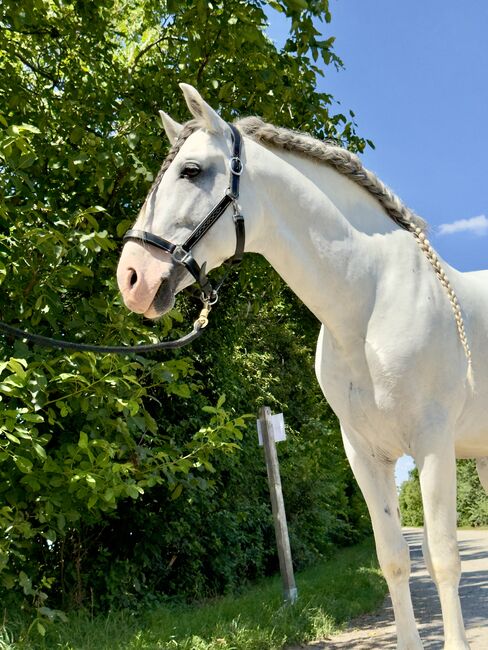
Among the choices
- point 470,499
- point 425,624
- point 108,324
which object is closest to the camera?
point 108,324

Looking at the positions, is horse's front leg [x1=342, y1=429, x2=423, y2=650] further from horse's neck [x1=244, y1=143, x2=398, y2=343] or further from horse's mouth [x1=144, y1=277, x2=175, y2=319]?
horse's mouth [x1=144, y1=277, x2=175, y2=319]

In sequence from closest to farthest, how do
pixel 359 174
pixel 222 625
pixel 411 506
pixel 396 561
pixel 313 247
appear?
1. pixel 313 247
2. pixel 396 561
3. pixel 359 174
4. pixel 222 625
5. pixel 411 506

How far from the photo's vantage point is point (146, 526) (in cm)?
682

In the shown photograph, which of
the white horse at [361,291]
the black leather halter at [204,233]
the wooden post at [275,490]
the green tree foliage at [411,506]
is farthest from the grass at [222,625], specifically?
the green tree foliage at [411,506]

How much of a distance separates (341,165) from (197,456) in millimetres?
2479

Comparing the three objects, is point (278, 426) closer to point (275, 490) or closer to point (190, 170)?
point (275, 490)

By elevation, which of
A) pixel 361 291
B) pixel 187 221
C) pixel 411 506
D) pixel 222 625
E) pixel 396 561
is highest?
pixel 187 221

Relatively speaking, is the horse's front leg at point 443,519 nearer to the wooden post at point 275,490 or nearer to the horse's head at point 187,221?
the horse's head at point 187,221

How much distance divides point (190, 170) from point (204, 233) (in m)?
0.25

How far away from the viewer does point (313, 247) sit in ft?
8.30

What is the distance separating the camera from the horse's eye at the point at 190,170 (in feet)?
7.86

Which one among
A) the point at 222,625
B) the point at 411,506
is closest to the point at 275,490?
the point at 222,625

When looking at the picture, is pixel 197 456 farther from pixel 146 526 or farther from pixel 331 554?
pixel 331 554

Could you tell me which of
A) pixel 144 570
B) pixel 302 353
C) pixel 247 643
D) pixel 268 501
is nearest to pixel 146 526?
pixel 144 570
